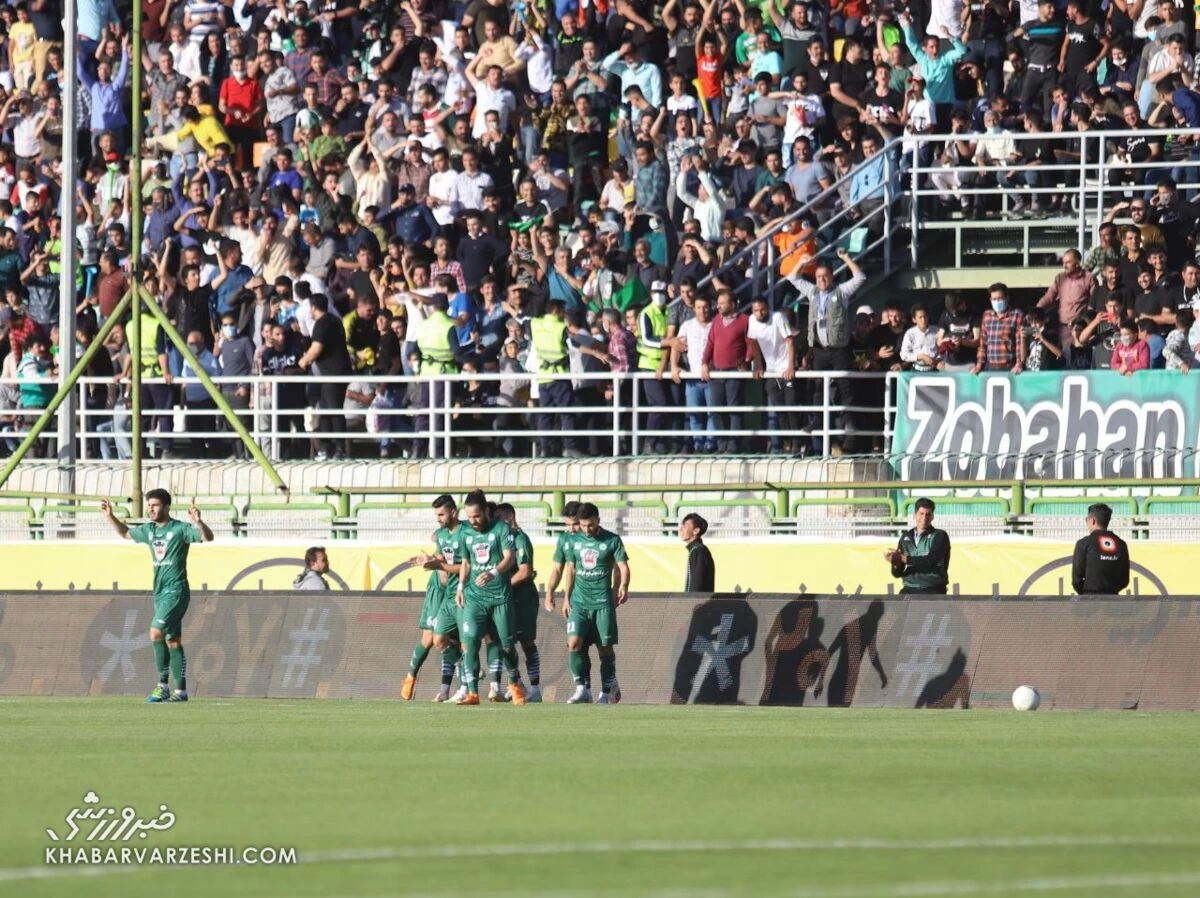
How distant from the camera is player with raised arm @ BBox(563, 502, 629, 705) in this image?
69.9 ft

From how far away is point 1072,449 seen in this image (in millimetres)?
25109

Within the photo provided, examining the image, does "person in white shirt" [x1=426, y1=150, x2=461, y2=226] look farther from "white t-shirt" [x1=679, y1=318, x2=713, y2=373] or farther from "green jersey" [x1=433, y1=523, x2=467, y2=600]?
"green jersey" [x1=433, y1=523, x2=467, y2=600]

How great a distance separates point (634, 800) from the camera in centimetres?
1124

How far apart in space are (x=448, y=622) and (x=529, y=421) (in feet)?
22.5

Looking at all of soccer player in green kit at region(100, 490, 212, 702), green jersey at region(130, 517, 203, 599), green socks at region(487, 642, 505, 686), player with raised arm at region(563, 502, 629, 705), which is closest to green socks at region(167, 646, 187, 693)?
soccer player in green kit at region(100, 490, 212, 702)

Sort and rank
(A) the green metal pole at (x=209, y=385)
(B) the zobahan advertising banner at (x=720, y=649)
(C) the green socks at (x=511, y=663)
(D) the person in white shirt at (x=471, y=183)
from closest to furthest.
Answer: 1. (B) the zobahan advertising banner at (x=720, y=649)
2. (C) the green socks at (x=511, y=663)
3. (A) the green metal pole at (x=209, y=385)
4. (D) the person in white shirt at (x=471, y=183)

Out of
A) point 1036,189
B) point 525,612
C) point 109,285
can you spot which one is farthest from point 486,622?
point 109,285

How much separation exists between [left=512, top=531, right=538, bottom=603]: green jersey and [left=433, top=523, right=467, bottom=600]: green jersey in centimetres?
48

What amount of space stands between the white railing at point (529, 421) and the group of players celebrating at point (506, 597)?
501 cm

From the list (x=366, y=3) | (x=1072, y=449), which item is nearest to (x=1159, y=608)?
(x=1072, y=449)

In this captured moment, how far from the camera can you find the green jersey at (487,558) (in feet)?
70.3

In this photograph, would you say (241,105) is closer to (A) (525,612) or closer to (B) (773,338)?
(B) (773,338)

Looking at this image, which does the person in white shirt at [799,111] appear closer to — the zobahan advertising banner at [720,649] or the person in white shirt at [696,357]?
the person in white shirt at [696,357]

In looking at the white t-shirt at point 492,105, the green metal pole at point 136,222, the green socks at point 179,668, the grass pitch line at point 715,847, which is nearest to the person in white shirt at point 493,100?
the white t-shirt at point 492,105
